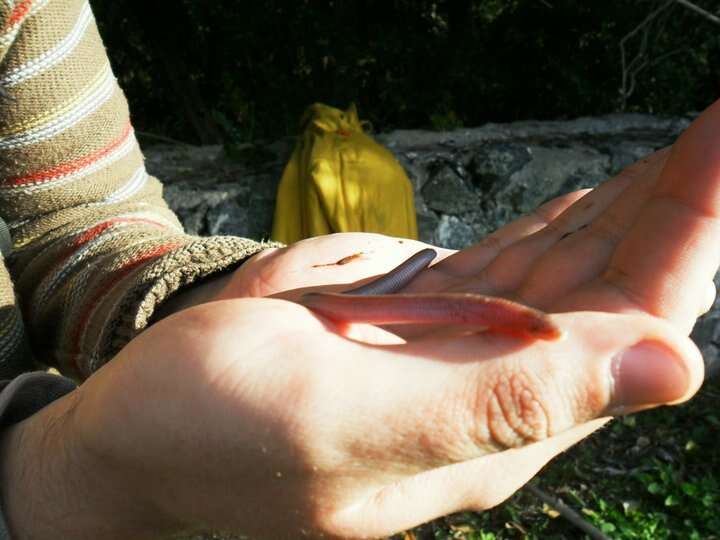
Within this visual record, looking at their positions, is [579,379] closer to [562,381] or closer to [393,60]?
[562,381]

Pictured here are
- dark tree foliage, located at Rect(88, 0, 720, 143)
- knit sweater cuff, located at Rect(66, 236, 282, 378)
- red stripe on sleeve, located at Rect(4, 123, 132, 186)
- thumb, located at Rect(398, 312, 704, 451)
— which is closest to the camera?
thumb, located at Rect(398, 312, 704, 451)

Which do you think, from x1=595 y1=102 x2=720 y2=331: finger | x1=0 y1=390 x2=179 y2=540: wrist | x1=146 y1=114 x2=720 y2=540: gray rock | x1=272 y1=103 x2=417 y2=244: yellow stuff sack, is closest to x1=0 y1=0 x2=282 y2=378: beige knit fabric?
x1=0 y1=390 x2=179 y2=540: wrist

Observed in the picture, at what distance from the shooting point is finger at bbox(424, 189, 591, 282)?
2.02 m

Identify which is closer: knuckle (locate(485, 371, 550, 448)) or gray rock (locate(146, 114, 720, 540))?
knuckle (locate(485, 371, 550, 448))

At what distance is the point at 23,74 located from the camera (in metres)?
2.04

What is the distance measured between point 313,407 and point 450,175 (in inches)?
163

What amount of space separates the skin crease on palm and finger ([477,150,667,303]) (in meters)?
0.10

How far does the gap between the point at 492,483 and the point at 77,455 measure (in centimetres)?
82

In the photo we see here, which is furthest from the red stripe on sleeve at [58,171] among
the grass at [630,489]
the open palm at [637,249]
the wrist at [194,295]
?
the grass at [630,489]

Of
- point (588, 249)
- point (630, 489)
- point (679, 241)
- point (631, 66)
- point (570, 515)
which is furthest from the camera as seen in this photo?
point (631, 66)

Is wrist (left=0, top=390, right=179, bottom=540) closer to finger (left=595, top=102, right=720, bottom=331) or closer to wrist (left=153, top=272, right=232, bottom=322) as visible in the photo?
wrist (left=153, top=272, right=232, bottom=322)

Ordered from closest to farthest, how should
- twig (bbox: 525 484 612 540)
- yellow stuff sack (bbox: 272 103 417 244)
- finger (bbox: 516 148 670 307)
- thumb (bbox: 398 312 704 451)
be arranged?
thumb (bbox: 398 312 704 451)
finger (bbox: 516 148 670 307)
twig (bbox: 525 484 612 540)
yellow stuff sack (bbox: 272 103 417 244)

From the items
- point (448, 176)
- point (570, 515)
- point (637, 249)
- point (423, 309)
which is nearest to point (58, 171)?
point (423, 309)

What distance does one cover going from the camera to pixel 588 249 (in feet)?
5.35
